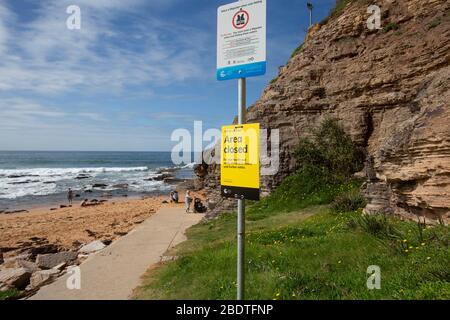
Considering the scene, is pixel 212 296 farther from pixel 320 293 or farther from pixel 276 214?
pixel 276 214

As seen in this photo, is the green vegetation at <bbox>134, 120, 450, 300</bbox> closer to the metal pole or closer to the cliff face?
the metal pole

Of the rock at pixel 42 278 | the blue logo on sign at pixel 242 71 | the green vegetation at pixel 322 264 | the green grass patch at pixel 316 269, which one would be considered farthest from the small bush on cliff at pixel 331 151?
the blue logo on sign at pixel 242 71

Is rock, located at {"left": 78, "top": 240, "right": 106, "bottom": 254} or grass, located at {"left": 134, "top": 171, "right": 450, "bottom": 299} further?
rock, located at {"left": 78, "top": 240, "right": 106, "bottom": 254}

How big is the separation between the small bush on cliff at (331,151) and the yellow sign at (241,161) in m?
13.3

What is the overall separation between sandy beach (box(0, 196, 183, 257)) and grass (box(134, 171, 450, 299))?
8702 millimetres

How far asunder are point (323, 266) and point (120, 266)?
17.3 feet

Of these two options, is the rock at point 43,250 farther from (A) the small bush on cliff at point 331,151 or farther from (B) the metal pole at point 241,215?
(B) the metal pole at point 241,215

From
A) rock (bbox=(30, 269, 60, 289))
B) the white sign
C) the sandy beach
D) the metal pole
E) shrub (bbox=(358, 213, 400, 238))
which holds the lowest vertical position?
the sandy beach

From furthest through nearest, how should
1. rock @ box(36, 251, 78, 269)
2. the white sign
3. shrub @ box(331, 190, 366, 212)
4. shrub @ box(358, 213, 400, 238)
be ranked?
shrub @ box(331, 190, 366, 212)
rock @ box(36, 251, 78, 269)
shrub @ box(358, 213, 400, 238)
the white sign

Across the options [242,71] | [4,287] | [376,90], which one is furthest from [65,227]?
[242,71]

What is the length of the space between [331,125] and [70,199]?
2602 cm

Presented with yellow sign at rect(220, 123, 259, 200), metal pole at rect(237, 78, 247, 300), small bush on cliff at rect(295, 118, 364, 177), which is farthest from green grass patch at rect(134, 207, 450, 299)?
small bush on cliff at rect(295, 118, 364, 177)

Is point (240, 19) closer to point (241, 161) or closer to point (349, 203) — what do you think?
point (241, 161)

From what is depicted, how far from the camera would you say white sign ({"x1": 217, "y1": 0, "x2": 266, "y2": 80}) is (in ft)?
11.7
